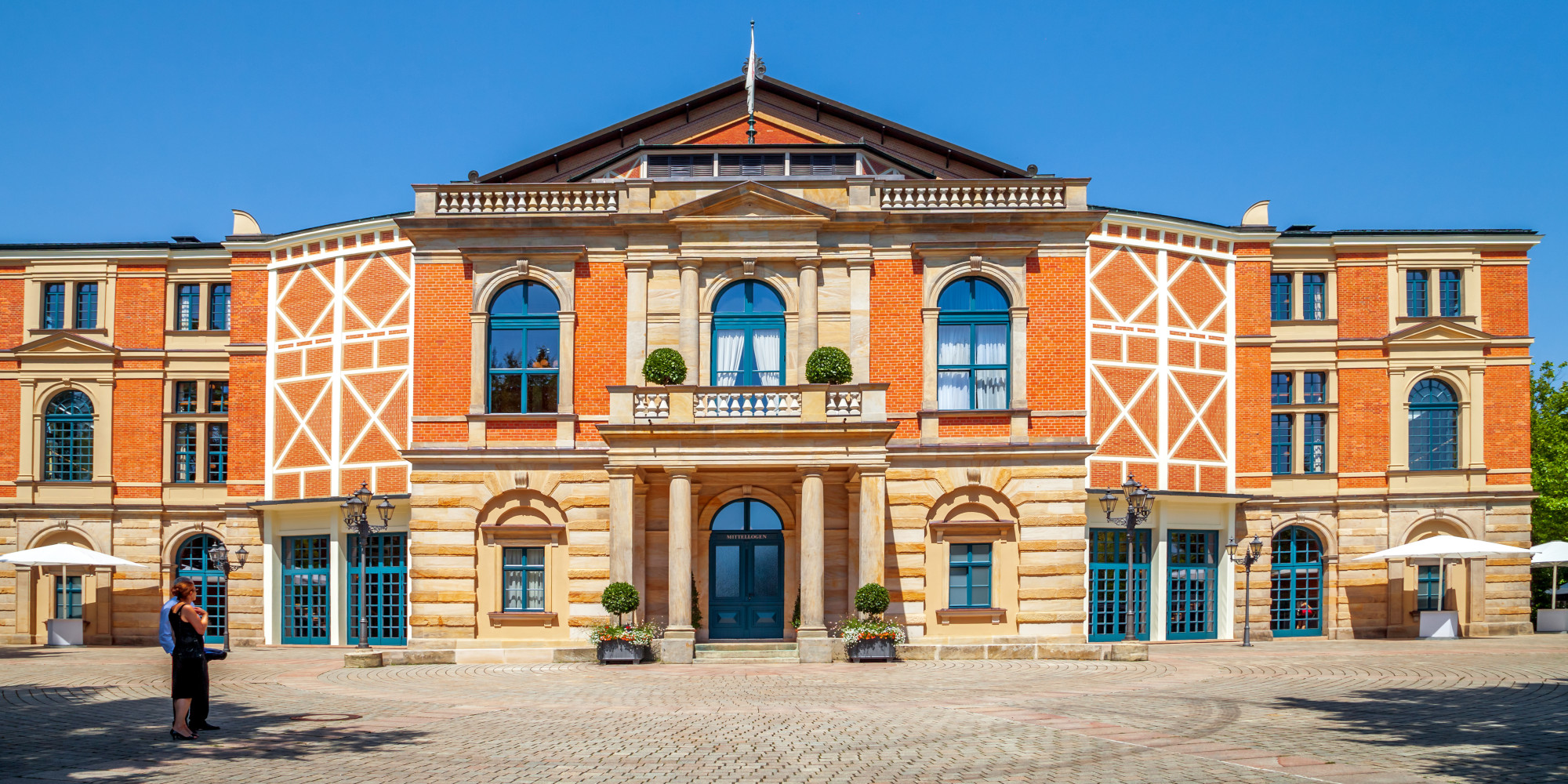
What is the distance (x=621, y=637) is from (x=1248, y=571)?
50.5 ft

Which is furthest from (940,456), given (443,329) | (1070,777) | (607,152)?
(1070,777)

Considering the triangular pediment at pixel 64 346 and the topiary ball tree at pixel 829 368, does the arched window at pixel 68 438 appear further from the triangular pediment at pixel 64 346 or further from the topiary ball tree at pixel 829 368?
the topiary ball tree at pixel 829 368

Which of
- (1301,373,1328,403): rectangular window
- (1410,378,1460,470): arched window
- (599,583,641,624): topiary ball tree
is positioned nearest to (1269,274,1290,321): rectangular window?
(1301,373,1328,403): rectangular window

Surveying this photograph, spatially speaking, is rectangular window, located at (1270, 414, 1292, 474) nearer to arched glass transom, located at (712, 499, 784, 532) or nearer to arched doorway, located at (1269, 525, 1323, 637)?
arched doorway, located at (1269, 525, 1323, 637)

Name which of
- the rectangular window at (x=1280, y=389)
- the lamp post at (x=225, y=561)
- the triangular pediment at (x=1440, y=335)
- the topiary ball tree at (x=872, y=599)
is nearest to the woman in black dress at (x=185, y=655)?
the topiary ball tree at (x=872, y=599)

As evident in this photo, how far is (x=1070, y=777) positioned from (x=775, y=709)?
583 centimetres

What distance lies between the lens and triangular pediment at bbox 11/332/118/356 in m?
35.2

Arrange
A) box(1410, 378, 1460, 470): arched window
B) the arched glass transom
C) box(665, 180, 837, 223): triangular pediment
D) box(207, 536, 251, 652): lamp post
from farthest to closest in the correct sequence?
box(1410, 378, 1460, 470): arched window
box(207, 536, 251, 652): lamp post
the arched glass transom
box(665, 180, 837, 223): triangular pediment

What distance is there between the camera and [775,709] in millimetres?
17078

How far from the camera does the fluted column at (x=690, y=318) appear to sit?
2688 cm

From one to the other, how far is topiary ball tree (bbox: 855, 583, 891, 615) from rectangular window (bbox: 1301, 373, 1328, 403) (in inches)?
613

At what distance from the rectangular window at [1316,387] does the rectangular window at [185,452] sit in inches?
1116

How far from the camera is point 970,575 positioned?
88.1 ft

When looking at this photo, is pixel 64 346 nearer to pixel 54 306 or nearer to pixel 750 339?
pixel 54 306
